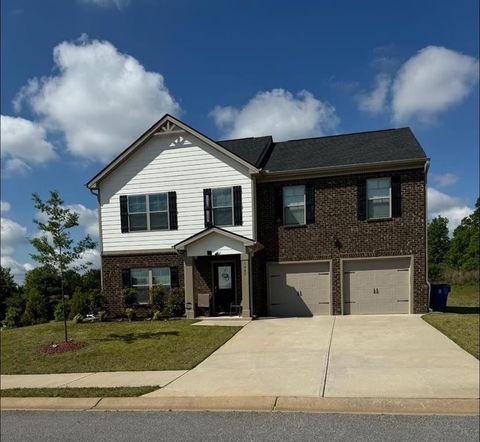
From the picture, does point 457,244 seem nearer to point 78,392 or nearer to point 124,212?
→ point 124,212

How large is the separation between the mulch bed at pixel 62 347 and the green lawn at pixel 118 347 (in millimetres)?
185

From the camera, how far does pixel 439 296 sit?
50.2ft

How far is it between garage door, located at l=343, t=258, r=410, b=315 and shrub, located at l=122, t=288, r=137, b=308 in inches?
319

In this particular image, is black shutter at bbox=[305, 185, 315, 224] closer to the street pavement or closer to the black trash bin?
the black trash bin

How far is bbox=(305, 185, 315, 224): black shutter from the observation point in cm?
1605

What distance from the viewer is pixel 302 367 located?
8062mm

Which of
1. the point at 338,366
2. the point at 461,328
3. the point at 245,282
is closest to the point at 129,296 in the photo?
the point at 245,282

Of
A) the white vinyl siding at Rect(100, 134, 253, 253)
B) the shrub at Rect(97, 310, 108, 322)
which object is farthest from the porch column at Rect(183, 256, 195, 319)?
the shrub at Rect(97, 310, 108, 322)

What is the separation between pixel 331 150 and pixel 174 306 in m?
8.74

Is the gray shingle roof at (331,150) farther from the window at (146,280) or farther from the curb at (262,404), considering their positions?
the curb at (262,404)

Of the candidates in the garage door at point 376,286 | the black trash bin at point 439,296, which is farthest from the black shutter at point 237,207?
the black trash bin at point 439,296

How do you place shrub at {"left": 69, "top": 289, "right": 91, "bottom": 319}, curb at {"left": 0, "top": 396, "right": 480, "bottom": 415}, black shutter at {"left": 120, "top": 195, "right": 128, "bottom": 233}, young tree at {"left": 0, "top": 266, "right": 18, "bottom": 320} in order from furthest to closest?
1. young tree at {"left": 0, "top": 266, "right": 18, "bottom": 320}
2. shrub at {"left": 69, "top": 289, "right": 91, "bottom": 319}
3. black shutter at {"left": 120, "top": 195, "right": 128, "bottom": 233}
4. curb at {"left": 0, "top": 396, "right": 480, "bottom": 415}

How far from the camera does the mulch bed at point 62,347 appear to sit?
11.3 meters

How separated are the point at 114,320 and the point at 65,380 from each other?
8.58 metres
